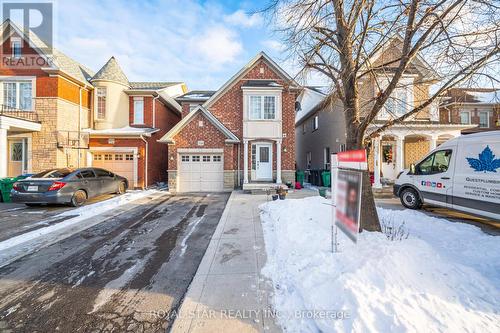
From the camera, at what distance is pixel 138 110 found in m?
16.2

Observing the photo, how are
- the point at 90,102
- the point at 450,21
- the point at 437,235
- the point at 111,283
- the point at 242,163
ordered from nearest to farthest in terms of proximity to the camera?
the point at 111,283 → the point at 450,21 → the point at 437,235 → the point at 242,163 → the point at 90,102

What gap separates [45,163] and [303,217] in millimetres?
15076

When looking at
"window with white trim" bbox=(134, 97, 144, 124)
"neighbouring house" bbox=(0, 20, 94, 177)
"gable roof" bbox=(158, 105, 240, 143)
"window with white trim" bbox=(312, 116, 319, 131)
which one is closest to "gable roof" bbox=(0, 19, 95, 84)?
"neighbouring house" bbox=(0, 20, 94, 177)

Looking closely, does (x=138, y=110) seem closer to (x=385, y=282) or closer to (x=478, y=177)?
(x=385, y=282)

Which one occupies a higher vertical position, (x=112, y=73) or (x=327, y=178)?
(x=112, y=73)

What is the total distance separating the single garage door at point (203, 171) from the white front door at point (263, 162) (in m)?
2.24

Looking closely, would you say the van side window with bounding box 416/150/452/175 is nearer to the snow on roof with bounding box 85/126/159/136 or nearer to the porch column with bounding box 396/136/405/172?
the porch column with bounding box 396/136/405/172

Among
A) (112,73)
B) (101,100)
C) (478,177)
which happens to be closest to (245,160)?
(478,177)

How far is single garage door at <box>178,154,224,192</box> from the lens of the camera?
1370cm

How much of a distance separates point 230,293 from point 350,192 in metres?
2.05

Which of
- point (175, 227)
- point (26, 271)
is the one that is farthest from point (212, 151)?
point (26, 271)

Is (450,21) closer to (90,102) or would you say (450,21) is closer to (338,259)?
(338,259)

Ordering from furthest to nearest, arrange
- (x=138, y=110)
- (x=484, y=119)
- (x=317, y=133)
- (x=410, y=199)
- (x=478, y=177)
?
(x=484, y=119), (x=317, y=133), (x=138, y=110), (x=410, y=199), (x=478, y=177)

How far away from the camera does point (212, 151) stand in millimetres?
13539
